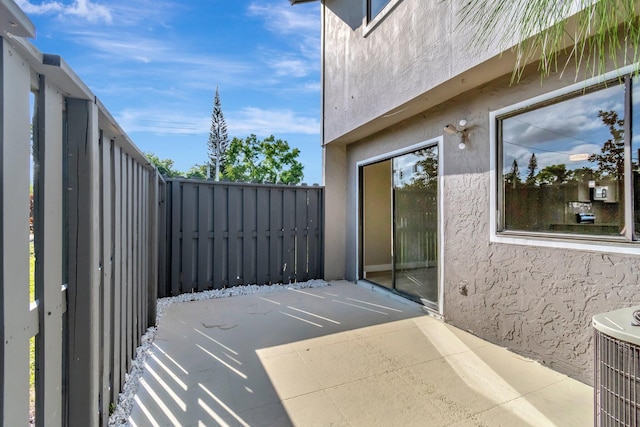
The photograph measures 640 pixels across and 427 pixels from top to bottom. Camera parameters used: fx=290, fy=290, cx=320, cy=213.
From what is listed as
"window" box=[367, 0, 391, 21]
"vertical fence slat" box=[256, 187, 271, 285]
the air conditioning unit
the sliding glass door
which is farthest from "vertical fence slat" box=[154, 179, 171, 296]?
the air conditioning unit

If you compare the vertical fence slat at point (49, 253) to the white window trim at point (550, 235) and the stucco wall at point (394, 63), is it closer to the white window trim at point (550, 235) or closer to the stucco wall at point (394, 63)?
the stucco wall at point (394, 63)

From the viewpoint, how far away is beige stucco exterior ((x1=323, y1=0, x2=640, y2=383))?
104 inches

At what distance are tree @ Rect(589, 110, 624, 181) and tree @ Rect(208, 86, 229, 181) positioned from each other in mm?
26241

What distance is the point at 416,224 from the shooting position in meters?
4.82

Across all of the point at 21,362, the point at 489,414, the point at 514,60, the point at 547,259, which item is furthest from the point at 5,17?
the point at 547,259

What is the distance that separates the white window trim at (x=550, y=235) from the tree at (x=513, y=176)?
0.39ft

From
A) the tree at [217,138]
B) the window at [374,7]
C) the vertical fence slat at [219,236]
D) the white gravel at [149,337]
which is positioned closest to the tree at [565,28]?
the window at [374,7]

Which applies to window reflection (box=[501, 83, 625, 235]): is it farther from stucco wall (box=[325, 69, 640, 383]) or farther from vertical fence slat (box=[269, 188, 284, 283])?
vertical fence slat (box=[269, 188, 284, 283])

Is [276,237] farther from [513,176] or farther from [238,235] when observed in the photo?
[513,176]

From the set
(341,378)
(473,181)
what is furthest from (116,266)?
(473,181)

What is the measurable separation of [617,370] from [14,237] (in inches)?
100

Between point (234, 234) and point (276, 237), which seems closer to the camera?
point (234, 234)

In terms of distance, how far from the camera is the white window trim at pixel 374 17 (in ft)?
14.6

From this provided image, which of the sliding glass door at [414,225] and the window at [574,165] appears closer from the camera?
the window at [574,165]
